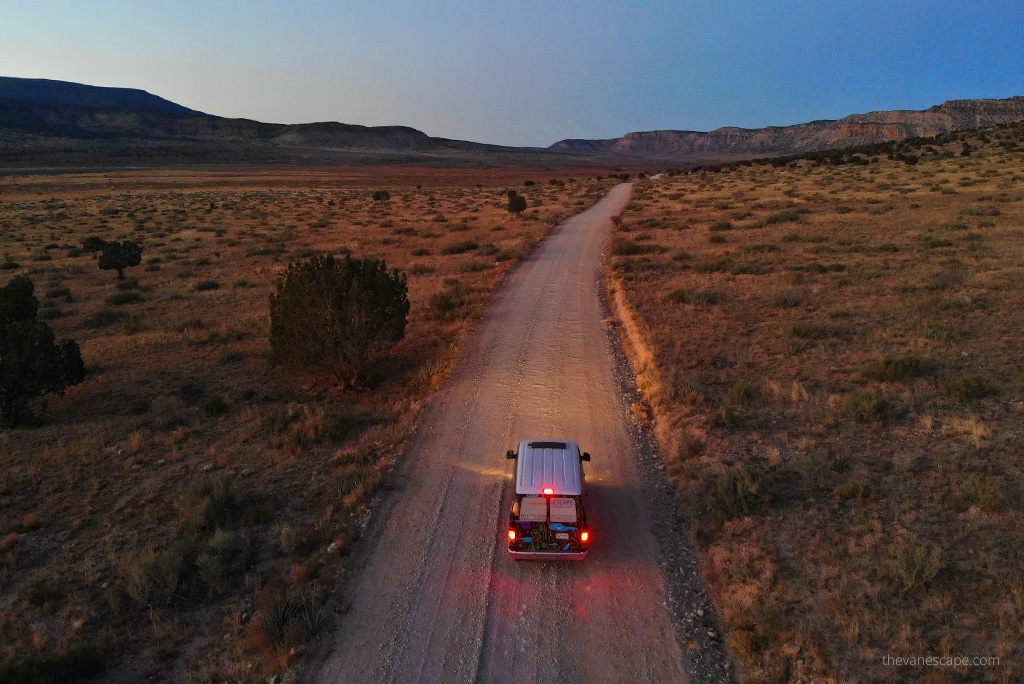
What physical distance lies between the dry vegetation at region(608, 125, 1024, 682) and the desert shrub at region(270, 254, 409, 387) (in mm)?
7139

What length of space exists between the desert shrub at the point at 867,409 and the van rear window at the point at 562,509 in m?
6.37

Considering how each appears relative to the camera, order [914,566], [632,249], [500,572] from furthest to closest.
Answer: [632,249] → [500,572] → [914,566]

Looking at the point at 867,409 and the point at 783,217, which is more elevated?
the point at 783,217

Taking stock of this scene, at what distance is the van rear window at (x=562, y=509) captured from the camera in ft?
25.9

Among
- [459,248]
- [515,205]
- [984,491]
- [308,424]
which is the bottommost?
[308,424]

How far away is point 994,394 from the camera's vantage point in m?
11.1

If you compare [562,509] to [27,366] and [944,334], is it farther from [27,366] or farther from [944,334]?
[27,366]

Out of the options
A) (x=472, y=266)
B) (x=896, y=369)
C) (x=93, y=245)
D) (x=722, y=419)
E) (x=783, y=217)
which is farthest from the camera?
(x=783, y=217)

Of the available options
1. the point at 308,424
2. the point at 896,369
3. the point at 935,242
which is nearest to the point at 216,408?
the point at 308,424

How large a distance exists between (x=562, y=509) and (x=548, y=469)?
0.75 meters

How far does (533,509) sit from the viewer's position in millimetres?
8125

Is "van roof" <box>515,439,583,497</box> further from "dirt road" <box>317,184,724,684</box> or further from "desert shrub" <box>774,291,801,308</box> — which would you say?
"desert shrub" <box>774,291,801,308</box>

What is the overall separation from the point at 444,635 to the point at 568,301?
1491cm

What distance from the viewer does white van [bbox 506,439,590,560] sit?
7.83 metres
